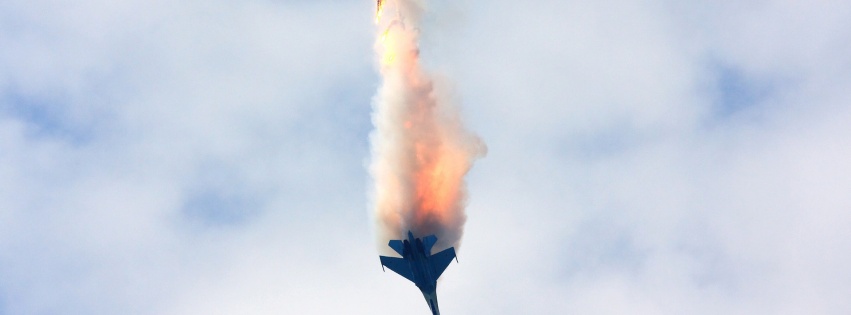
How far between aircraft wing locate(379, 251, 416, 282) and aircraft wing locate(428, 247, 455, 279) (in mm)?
3137

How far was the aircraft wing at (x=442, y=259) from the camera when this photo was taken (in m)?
113

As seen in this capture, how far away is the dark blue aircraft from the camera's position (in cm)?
11219

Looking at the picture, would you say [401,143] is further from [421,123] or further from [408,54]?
[408,54]

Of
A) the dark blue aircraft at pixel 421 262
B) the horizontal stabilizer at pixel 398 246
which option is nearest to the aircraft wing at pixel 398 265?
the dark blue aircraft at pixel 421 262

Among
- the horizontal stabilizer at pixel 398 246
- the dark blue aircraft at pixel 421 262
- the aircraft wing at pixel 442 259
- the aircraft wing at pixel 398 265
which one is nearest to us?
the dark blue aircraft at pixel 421 262

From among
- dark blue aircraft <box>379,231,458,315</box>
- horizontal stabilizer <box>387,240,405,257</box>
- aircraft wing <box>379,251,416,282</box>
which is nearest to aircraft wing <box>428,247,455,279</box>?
dark blue aircraft <box>379,231,458,315</box>

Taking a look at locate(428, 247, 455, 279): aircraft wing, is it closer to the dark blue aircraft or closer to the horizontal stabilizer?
the dark blue aircraft

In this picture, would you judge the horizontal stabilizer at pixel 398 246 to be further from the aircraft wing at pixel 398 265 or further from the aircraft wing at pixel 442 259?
the aircraft wing at pixel 442 259

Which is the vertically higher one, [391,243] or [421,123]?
[421,123]

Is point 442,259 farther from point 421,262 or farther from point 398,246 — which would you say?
point 398,246

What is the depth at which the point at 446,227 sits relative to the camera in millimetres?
114375

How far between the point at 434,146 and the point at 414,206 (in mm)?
7695

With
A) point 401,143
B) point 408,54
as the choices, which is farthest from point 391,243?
point 408,54

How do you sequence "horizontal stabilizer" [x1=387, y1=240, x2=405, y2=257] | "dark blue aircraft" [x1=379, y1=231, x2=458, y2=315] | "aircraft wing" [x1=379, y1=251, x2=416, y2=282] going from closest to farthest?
1. "dark blue aircraft" [x1=379, y1=231, x2=458, y2=315]
2. "horizontal stabilizer" [x1=387, y1=240, x2=405, y2=257]
3. "aircraft wing" [x1=379, y1=251, x2=416, y2=282]
